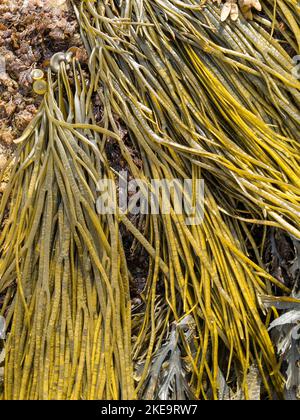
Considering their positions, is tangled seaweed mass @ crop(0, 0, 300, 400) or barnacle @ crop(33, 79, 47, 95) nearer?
tangled seaweed mass @ crop(0, 0, 300, 400)

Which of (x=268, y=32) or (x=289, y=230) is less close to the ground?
(x=268, y=32)

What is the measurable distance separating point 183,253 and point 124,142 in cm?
35

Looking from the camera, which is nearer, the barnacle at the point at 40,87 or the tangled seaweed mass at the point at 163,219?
the tangled seaweed mass at the point at 163,219

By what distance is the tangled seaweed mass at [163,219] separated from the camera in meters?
1.27

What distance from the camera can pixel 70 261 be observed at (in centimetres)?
138

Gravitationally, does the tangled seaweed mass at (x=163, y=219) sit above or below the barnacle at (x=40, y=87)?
below

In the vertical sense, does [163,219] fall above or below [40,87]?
below

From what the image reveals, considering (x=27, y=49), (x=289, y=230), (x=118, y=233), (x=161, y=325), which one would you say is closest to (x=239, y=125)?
(x=289, y=230)

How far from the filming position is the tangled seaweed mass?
50.1 inches

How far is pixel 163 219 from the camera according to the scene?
1.37 meters

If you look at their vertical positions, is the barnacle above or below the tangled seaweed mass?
above
